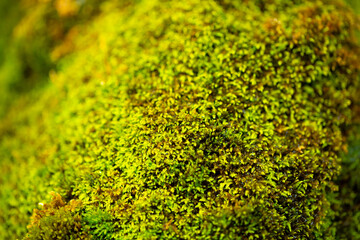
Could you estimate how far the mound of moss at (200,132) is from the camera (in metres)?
2.01

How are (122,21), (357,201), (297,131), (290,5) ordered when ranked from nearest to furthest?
(297,131) → (357,201) → (290,5) → (122,21)

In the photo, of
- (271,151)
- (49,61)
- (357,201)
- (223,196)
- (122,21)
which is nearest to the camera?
(223,196)

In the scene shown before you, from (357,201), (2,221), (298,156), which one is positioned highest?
(298,156)

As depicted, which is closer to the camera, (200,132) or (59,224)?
(59,224)

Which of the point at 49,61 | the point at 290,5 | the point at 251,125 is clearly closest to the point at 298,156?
the point at 251,125

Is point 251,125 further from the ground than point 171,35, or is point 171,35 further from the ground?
point 171,35

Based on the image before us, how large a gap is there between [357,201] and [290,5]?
6.86ft

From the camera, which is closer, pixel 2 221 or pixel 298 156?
pixel 298 156

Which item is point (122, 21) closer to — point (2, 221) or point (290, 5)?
point (290, 5)

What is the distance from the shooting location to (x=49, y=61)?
12.1ft

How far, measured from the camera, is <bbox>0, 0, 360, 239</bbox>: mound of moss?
2.01m

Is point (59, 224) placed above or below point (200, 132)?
below

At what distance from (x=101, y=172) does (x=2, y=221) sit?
126 centimetres

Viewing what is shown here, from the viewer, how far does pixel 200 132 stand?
2.16 metres
